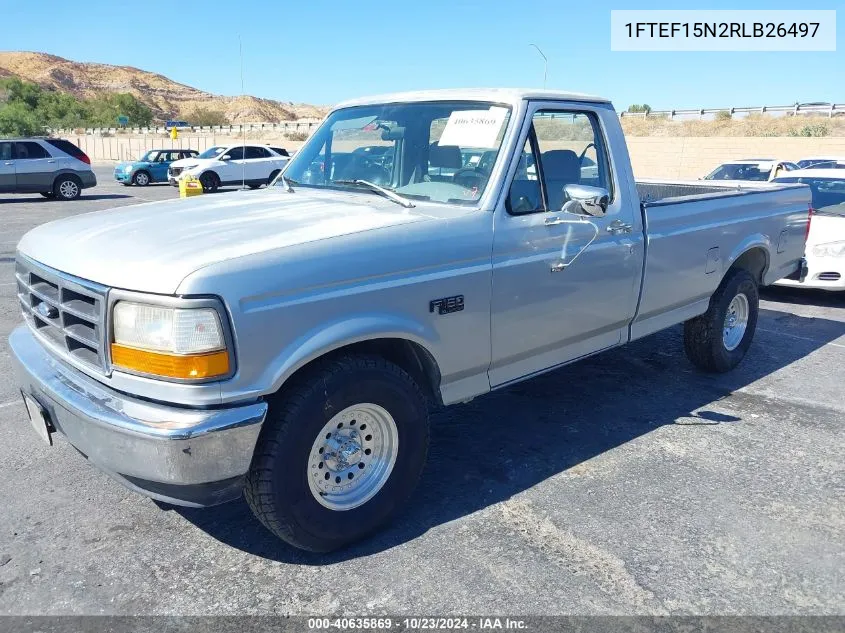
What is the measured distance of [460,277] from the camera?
129 inches

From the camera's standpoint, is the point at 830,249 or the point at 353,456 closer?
the point at 353,456

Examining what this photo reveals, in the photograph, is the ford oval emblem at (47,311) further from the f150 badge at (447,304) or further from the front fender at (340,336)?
the f150 badge at (447,304)

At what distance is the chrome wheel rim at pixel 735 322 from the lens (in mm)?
5746

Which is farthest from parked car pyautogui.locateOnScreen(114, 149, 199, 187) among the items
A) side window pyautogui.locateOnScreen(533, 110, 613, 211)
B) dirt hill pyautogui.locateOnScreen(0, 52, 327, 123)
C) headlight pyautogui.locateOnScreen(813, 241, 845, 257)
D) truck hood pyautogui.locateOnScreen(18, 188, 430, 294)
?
dirt hill pyautogui.locateOnScreen(0, 52, 327, 123)

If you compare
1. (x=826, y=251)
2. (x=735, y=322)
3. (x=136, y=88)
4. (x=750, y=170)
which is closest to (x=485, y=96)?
(x=735, y=322)

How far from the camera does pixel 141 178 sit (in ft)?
85.7

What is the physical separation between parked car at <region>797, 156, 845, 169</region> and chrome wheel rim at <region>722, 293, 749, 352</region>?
418 inches

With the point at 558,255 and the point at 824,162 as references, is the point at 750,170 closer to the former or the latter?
the point at 824,162

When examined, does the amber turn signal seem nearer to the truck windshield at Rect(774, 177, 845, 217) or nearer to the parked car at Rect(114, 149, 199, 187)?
the truck windshield at Rect(774, 177, 845, 217)

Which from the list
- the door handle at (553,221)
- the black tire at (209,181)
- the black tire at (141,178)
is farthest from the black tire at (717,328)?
the black tire at (141,178)

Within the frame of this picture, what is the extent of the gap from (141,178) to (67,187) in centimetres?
686

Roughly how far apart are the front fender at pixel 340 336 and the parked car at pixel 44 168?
62.7 ft

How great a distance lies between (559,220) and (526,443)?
57.3 inches

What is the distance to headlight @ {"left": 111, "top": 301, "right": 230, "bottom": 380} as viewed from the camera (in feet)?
8.30
